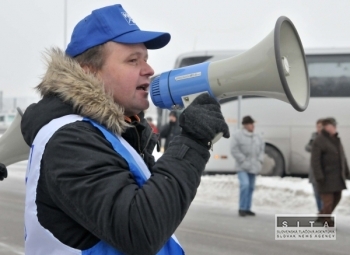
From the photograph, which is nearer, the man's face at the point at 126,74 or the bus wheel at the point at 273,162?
the man's face at the point at 126,74

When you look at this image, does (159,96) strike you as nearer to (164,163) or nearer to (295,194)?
(164,163)

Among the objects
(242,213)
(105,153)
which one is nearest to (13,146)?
(105,153)

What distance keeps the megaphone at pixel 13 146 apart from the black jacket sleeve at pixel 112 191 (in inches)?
33.0

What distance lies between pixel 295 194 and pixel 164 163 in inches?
395

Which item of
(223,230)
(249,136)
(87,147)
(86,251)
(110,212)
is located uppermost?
(87,147)

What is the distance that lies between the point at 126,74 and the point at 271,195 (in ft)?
32.1

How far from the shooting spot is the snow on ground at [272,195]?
32.8 ft

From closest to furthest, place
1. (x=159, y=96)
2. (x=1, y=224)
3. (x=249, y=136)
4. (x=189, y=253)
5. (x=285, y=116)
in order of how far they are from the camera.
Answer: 1. (x=159, y=96)
2. (x=189, y=253)
3. (x=1, y=224)
4. (x=249, y=136)
5. (x=285, y=116)

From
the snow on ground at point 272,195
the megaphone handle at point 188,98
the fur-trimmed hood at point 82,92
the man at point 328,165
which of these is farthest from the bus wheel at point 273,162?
the fur-trimmed hood at point 82,92

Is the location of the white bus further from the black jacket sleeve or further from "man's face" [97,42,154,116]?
the black jacket sleeve

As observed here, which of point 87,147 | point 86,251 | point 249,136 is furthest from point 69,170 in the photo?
point 249,136

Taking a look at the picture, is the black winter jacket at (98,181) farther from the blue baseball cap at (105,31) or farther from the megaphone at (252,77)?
the megaphone at (252,77)

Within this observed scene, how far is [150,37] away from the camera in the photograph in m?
1.69

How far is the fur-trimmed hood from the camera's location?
5.09 feet
